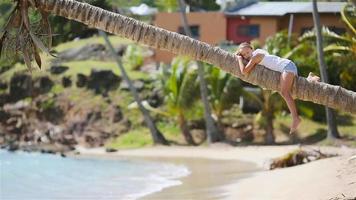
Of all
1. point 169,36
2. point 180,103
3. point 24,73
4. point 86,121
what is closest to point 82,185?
point 169,36

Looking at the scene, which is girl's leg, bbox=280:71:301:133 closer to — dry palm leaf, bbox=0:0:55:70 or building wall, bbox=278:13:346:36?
dry palm leaf, bbox=0:0:55:70

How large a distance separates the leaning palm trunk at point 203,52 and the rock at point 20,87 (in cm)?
3275

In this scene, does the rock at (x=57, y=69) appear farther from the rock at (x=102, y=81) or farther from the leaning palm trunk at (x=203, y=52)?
the leaning palm trunk at (x=203, y=52)

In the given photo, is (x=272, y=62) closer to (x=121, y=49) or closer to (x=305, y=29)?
(x=305, y=29)

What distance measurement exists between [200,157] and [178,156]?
1164mm

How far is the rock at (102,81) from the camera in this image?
134ft

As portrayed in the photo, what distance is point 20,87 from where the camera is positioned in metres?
42.8

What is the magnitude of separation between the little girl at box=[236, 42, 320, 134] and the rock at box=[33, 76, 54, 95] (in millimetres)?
33174

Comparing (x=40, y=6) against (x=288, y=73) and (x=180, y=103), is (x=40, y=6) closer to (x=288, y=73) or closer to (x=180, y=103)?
(x=288, y=73)

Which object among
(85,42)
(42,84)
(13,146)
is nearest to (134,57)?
(42,84)

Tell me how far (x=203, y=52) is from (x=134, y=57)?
33.7 meters

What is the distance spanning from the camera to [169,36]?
34.0ft

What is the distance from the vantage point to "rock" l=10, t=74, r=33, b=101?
4241 cm

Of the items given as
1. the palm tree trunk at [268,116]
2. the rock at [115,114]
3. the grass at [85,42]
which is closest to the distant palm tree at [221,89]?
the palm tree trunk at [268,116]
